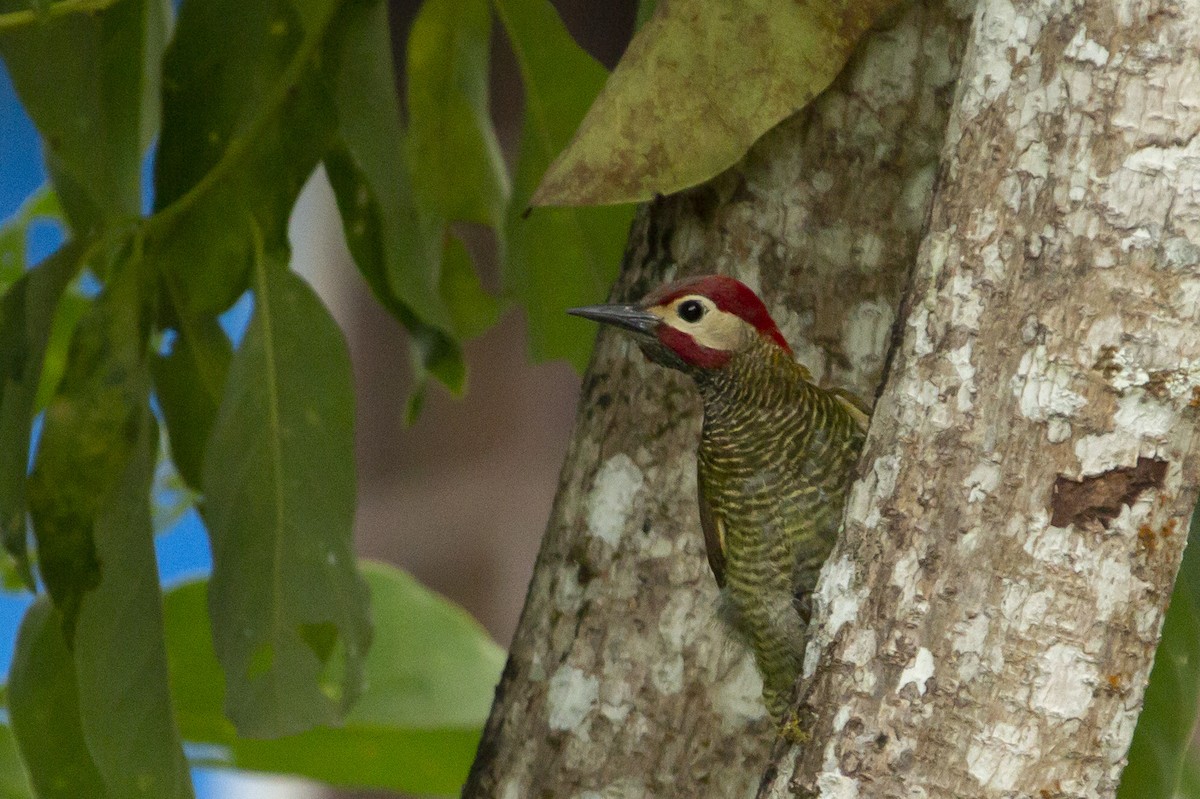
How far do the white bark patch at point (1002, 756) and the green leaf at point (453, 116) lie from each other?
1.21 metres

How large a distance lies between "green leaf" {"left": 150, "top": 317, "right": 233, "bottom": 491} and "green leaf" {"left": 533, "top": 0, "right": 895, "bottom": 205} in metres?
0.84

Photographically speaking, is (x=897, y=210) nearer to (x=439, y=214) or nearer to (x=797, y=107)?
(x=797, y=107)

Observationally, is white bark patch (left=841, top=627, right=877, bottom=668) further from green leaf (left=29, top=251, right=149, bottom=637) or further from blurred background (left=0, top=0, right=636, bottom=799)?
blurred background (left=0, top=0, right=636, bottom=799)

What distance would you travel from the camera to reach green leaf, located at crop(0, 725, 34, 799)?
2252mm

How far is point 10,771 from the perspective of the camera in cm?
228

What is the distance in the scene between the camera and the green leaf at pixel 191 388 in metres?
1.90

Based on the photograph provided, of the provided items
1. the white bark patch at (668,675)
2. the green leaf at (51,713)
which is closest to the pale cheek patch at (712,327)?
the white bark patch at (668,675)

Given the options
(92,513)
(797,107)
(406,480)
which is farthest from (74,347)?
(406,480)

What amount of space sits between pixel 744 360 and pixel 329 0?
0.67 meters

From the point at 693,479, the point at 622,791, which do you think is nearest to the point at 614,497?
the point at 693,479

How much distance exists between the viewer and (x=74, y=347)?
5.34 feet

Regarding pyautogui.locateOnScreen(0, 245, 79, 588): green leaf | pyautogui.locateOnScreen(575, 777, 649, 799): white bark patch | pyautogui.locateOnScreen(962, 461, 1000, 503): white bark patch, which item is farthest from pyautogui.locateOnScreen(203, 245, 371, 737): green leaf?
pyautogui.locateOnScreen(962, 461, 1000, 503): white bark patch

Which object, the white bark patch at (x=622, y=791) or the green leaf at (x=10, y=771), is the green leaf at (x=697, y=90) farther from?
the green leaf at (x=10, y=771)

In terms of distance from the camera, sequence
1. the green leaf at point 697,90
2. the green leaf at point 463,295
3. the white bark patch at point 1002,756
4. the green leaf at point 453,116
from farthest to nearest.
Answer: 1. the green leaf at point 463,295
2. the green leaf at point 453,116
3. the green leaf at point 697,90
4. the white bark patch at point 1002,756
